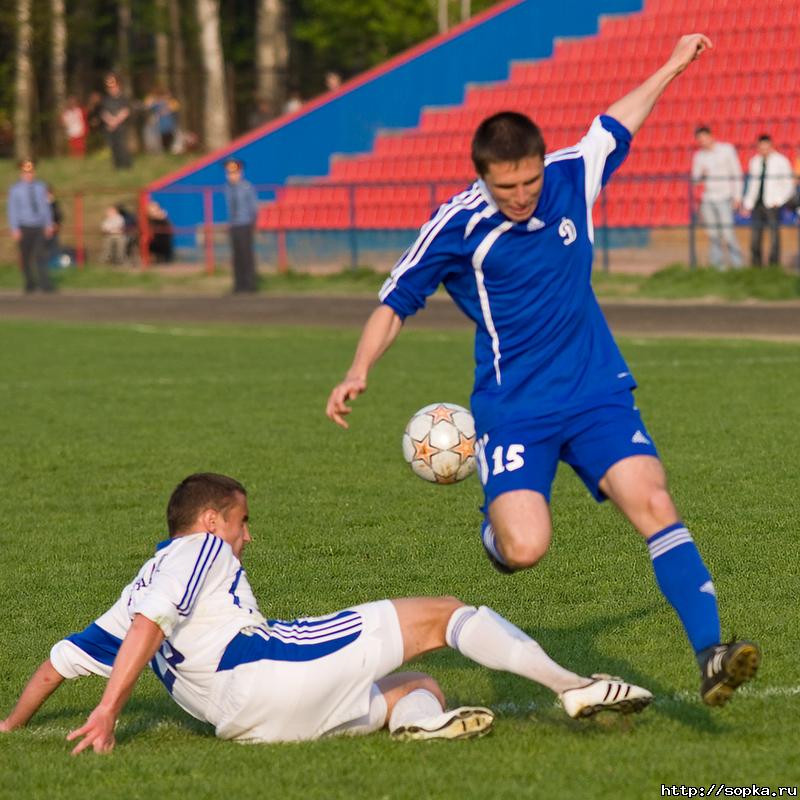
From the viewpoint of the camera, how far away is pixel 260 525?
359 inches

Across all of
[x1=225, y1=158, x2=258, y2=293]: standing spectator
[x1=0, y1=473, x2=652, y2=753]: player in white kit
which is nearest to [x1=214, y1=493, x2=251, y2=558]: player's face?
[x1=0, y1=473, x2=652, y2=753]: player in white kit

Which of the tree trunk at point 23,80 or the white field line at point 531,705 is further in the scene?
the tree trunk at point 23,80

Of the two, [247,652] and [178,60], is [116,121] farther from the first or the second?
[247,652]

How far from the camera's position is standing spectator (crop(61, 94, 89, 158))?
148 ft

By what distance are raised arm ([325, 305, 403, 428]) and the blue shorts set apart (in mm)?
452

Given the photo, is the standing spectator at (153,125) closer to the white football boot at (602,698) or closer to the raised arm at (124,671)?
the raised arm at (124,671)

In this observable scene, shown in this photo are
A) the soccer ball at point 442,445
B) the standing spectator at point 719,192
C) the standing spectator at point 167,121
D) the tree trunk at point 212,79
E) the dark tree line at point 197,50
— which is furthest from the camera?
the dark tree line at point 197,50

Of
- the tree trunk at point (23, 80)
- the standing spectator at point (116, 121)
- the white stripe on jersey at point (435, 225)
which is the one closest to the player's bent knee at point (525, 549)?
the white stripe on jersey at point (435, 225)

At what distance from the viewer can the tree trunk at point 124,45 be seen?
167 feet

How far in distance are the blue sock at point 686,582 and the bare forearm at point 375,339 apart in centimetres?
103

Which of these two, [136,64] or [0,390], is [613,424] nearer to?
[0,390]

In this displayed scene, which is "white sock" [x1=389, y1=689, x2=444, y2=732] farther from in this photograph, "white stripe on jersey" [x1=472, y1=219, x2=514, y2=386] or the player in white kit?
"white stripe on jersey" [x1=472, y1=219, x2=514, y2=386]

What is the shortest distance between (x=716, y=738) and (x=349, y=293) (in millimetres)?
23404

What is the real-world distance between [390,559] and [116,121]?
32.7 metres
